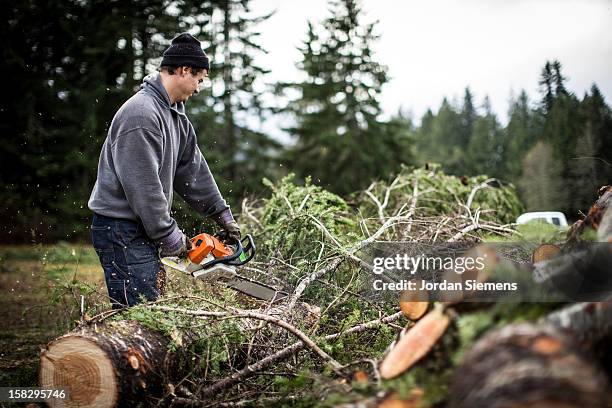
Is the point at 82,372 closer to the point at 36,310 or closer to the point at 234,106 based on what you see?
the point at 36,310

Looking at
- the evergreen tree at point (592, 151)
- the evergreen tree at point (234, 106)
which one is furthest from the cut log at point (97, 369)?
the evergreen tree at point (234, 106)

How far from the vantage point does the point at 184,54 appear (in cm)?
289

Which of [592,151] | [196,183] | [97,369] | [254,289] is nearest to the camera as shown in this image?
[97,369]

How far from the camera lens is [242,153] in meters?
10.4

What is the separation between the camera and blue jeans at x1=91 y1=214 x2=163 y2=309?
2799 millimetres

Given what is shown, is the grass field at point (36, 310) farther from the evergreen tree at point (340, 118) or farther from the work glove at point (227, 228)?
the evergreen tree at point (340, 118)

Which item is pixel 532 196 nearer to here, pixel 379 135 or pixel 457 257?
pixel 457 257

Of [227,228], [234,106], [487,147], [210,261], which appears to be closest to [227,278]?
[210,261]

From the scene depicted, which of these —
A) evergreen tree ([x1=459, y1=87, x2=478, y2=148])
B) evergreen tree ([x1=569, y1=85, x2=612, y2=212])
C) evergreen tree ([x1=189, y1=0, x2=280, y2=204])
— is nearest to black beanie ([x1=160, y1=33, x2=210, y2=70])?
evergreen tree ([x1=459, y1=87, x2=478, y2=148])

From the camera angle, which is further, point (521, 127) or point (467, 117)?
point (467, 117)

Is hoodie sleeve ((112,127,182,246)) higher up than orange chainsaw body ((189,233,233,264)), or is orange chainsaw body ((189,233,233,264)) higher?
hoodie sleeve ((112,127,182,246))

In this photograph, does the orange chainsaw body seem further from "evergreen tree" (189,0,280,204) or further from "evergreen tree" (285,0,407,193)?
"evergreen tree" (285,0,407,193)

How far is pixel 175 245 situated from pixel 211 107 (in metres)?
6.61

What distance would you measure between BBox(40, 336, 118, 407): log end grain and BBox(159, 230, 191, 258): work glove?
0.71m
